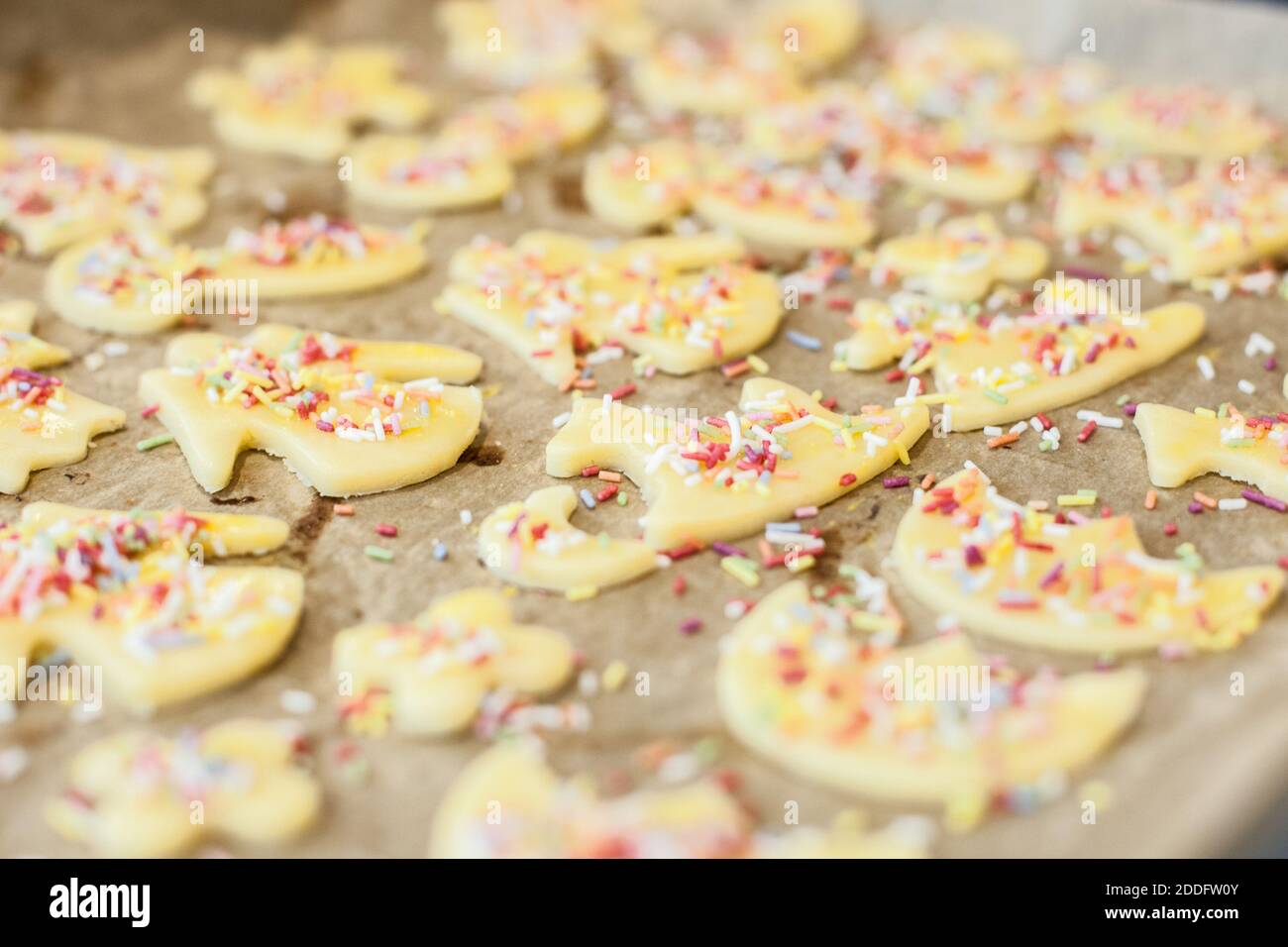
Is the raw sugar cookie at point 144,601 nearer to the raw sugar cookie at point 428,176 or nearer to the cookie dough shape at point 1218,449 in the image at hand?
the raw sugar cookie at point 428,176

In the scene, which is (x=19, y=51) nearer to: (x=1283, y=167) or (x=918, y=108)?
(x=918, y=108)

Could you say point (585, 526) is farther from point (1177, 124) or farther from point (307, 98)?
point (1177, 124)

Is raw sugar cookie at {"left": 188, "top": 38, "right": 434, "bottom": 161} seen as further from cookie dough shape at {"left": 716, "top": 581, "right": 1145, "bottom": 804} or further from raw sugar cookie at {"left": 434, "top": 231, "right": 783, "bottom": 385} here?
cookie dough shape at {"left": 716, "top": 581, "right": 1145, "bottom": 804}

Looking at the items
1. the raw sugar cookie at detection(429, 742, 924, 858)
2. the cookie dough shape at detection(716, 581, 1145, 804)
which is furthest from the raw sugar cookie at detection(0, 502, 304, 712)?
the cookie dough shape at detection(716, 581, 1145, 804)

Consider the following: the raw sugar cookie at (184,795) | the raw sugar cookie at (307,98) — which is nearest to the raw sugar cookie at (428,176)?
the raw sugar cookie at (307,98)

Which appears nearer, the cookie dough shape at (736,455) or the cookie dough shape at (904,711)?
the cookie dough shape at (904,711)

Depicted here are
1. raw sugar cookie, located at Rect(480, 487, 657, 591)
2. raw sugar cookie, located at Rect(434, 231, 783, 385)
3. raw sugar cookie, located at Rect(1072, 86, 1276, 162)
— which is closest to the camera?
raw sugar cookie, located at Rect(480, 487, 657, 591)
